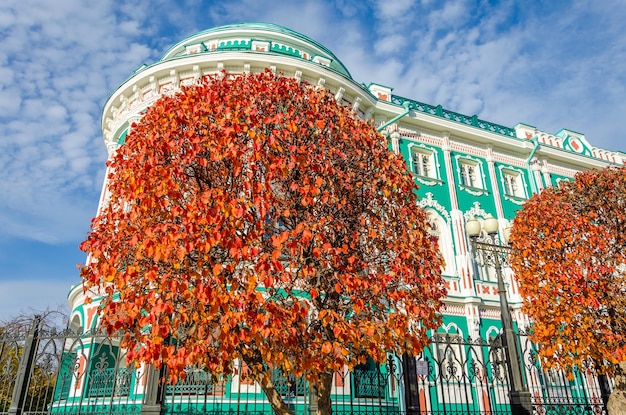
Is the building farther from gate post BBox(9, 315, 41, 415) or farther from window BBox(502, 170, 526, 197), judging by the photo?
gate post BBox(9, 315, 41, 415)

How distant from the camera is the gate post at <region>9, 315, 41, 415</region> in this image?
6.56 m

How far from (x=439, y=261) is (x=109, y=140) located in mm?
14537

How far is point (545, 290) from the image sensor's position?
875 cm

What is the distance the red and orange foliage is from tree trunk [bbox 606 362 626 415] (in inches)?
10.6

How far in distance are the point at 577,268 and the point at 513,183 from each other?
12.0 metres

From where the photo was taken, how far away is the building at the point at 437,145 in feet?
48.6

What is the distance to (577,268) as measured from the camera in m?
8.62

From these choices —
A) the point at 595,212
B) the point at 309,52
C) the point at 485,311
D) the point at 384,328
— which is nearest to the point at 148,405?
the point at 384,328

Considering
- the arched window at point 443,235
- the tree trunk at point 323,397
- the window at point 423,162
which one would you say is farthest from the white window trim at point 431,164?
the tree trunk at point 323,397

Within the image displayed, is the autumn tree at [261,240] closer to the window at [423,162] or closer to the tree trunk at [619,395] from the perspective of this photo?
the tree trunk at [619,395]

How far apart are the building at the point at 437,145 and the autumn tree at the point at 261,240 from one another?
334 inches

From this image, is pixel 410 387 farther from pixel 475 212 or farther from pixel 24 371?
→ pixel 475 212

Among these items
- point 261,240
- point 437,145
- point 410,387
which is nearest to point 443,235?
point 437,145

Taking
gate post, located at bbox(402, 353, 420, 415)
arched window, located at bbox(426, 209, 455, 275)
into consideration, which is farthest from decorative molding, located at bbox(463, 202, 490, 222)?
gate post, located at bbox(402, 353, 420, 415)
